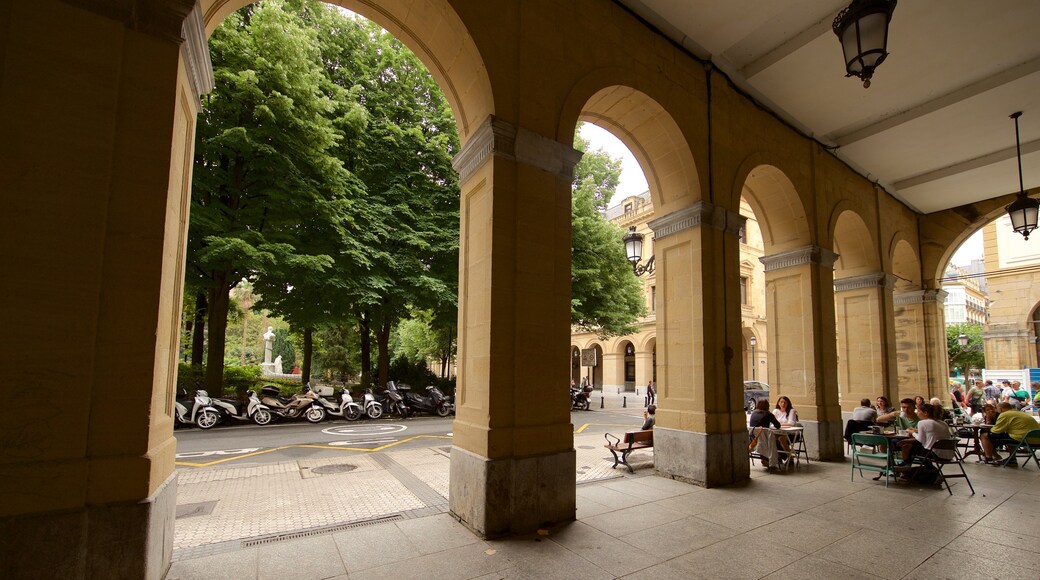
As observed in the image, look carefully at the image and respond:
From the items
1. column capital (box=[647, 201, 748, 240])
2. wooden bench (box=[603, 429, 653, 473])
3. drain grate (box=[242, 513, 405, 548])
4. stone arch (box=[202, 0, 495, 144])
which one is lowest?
drain grate (box=[242, 513, 405, 548])

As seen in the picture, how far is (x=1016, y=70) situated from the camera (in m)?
8.02

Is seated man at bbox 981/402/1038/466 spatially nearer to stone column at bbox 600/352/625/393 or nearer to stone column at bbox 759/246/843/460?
stone column at bbox 759/246/843/460

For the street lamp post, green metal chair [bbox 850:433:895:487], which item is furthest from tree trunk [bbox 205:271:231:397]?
the street lamp post

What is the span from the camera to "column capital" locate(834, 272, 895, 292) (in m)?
12.1

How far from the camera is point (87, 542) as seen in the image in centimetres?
291

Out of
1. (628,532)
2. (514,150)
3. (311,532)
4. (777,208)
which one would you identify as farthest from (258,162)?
(777,208)

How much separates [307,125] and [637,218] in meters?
24.5

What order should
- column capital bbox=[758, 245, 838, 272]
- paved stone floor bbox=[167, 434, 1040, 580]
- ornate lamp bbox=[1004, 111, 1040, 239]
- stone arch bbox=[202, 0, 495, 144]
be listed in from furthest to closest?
column capital bbox=[758, 245, 838, 272]
ornate lamp bbox=[1004, 111, 1040, 239]
stone arch bbox=[202, 0, 495, 144]
paved stone floor bbox=[167, 434, 1040, 580]

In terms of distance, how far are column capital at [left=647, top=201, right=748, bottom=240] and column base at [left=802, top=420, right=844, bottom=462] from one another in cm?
451

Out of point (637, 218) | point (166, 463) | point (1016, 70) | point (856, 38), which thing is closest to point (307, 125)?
point (166, 463)

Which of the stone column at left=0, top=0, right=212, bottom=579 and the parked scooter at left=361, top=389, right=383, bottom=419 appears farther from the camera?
the parked scooter at left=361, top=389, right=383, bottom=419

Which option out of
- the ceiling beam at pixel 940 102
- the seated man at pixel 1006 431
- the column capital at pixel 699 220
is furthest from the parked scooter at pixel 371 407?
the seated man at pixel 1006 431

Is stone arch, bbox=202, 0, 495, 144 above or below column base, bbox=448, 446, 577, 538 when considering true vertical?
above

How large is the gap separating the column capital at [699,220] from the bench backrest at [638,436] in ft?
11.3
